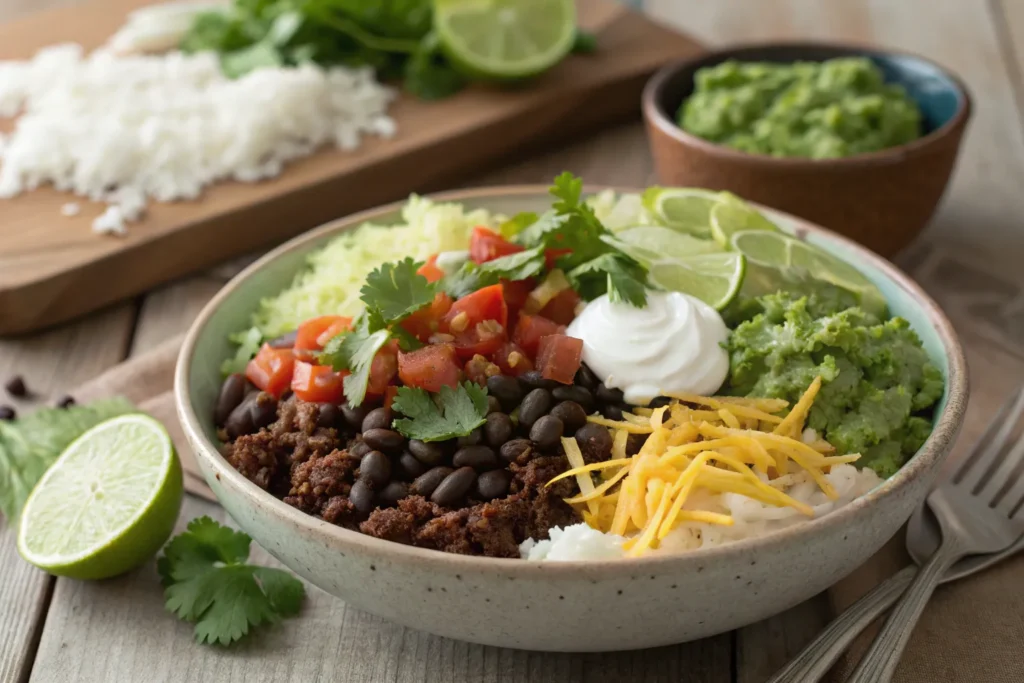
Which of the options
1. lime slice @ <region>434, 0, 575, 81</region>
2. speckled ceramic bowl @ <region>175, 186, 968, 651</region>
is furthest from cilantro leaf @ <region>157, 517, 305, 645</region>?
lime slice @ <region>434, 0, 575, 81</region>

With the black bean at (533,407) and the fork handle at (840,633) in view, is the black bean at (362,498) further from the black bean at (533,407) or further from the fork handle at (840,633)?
the fork handle at (840,633)

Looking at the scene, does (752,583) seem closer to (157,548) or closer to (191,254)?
(157,548)

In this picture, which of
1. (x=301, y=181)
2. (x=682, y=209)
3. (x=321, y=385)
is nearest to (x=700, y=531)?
(x=321, y=385)

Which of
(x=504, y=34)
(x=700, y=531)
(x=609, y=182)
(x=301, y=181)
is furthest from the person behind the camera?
(x=504, y=34)

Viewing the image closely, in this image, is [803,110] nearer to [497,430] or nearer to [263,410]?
[497,430]

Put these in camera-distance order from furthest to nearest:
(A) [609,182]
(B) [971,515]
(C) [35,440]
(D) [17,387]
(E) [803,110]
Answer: (A) [609,182], (E) [803,110], (D) [17,387], (C) [35,440], (B) [971,515]

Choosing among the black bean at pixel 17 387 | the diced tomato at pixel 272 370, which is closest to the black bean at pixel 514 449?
the diced tomato at pixel 272 370

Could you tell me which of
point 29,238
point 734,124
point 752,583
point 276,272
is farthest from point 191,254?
point 752,583

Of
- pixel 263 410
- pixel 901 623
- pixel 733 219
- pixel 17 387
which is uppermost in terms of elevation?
pixel 733 219
